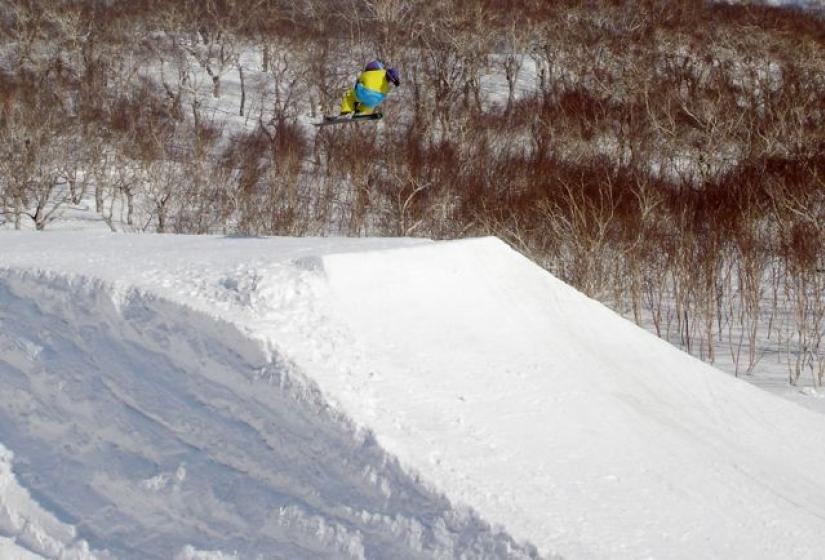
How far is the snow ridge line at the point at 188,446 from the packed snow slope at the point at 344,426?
0.01 meters

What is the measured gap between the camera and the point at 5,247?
764cm

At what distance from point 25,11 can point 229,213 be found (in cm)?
1913

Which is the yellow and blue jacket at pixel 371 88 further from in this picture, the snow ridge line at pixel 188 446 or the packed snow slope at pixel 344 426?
the snow ridge line at pixel 188 446

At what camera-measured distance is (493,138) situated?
93.2 feet

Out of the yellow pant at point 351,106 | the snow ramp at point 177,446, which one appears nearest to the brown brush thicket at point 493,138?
the yellow pant at point 351,106

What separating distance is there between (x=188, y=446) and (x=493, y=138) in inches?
951

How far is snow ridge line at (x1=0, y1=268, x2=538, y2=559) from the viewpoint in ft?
14.4

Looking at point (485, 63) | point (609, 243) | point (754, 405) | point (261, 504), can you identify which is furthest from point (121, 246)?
point (485, 63)

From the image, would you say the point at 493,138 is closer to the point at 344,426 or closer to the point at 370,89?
the point at 370,89

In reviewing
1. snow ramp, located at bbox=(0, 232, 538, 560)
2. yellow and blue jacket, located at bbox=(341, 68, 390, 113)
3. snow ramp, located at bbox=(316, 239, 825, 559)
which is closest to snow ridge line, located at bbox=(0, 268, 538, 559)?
snow ramp, located at bbox=(0, 232, 538, 560)

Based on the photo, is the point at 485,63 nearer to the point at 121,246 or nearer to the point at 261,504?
the point at 121,246

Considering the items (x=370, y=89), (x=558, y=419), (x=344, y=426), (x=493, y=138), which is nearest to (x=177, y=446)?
(x=344, y=426)

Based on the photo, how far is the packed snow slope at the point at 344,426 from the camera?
443 centimetres

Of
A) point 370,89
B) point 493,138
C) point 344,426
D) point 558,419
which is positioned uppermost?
point 370,89
